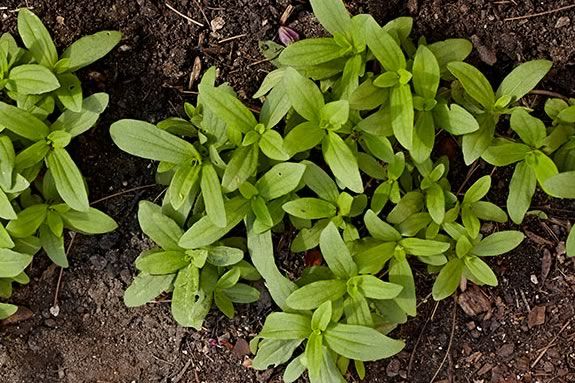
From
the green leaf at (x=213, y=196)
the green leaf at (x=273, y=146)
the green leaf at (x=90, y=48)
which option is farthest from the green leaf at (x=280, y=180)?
the green leaf at (x=90, y=48)

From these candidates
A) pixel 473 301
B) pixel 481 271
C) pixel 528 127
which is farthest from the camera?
pixel 473 301

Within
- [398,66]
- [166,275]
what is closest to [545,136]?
[398,66]

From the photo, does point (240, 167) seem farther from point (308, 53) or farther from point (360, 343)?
point (360, 343)

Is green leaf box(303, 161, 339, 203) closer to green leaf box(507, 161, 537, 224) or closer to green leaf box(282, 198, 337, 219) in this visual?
green leaf box(282, 198, 337, 219)

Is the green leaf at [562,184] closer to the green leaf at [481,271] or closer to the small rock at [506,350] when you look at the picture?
the green leaf at [481,271]

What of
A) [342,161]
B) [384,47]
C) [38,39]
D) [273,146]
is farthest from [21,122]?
[384,47]

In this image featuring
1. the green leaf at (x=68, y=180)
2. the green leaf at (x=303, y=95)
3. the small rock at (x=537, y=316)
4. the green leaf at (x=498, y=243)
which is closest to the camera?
the green leaf at (x=303, y=95)
